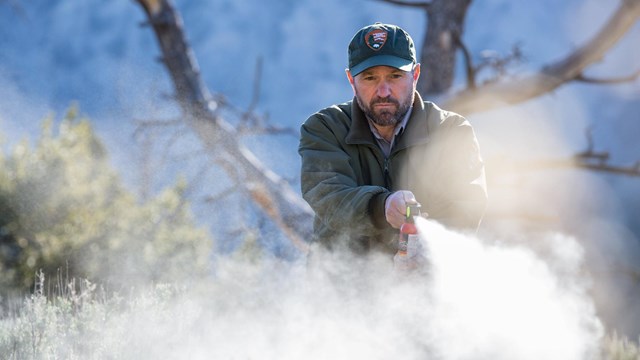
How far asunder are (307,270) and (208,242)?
14.8 m

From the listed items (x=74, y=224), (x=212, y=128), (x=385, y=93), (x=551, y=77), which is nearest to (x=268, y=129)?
(x=212, y=128)

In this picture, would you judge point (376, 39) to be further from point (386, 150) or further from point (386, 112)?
point (386, 150)

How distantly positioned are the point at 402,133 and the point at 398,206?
514mm

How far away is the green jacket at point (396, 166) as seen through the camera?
323 cm

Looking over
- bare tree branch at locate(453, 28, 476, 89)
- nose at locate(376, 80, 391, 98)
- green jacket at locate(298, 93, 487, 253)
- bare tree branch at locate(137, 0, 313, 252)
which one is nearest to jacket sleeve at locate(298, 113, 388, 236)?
green jacket at locate(298, 93, 487, 253)

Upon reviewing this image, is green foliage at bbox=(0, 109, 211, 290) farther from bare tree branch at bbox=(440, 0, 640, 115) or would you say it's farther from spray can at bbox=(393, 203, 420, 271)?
spray can at bbox=(393, 203, 420, 271)

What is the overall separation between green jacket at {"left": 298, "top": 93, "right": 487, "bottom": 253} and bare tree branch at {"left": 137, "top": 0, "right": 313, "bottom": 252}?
6394 mm

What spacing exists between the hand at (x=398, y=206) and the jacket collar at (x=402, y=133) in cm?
40

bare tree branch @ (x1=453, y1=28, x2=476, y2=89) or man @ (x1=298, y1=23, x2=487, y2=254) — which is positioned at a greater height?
bare tree branch @ (x1=453, y1=28, x2=476, y2=89)

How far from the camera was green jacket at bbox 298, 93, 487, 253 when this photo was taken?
10.6ft

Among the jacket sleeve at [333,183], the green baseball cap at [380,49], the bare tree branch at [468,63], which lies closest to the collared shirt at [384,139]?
the jacket sleeve at [333,183]

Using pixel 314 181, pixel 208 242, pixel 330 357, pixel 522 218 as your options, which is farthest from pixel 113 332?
pixel 208 242

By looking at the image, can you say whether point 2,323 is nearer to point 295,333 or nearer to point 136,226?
point 295,333

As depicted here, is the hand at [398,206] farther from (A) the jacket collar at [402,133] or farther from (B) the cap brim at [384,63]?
(B) the cap brim at [384,63]
